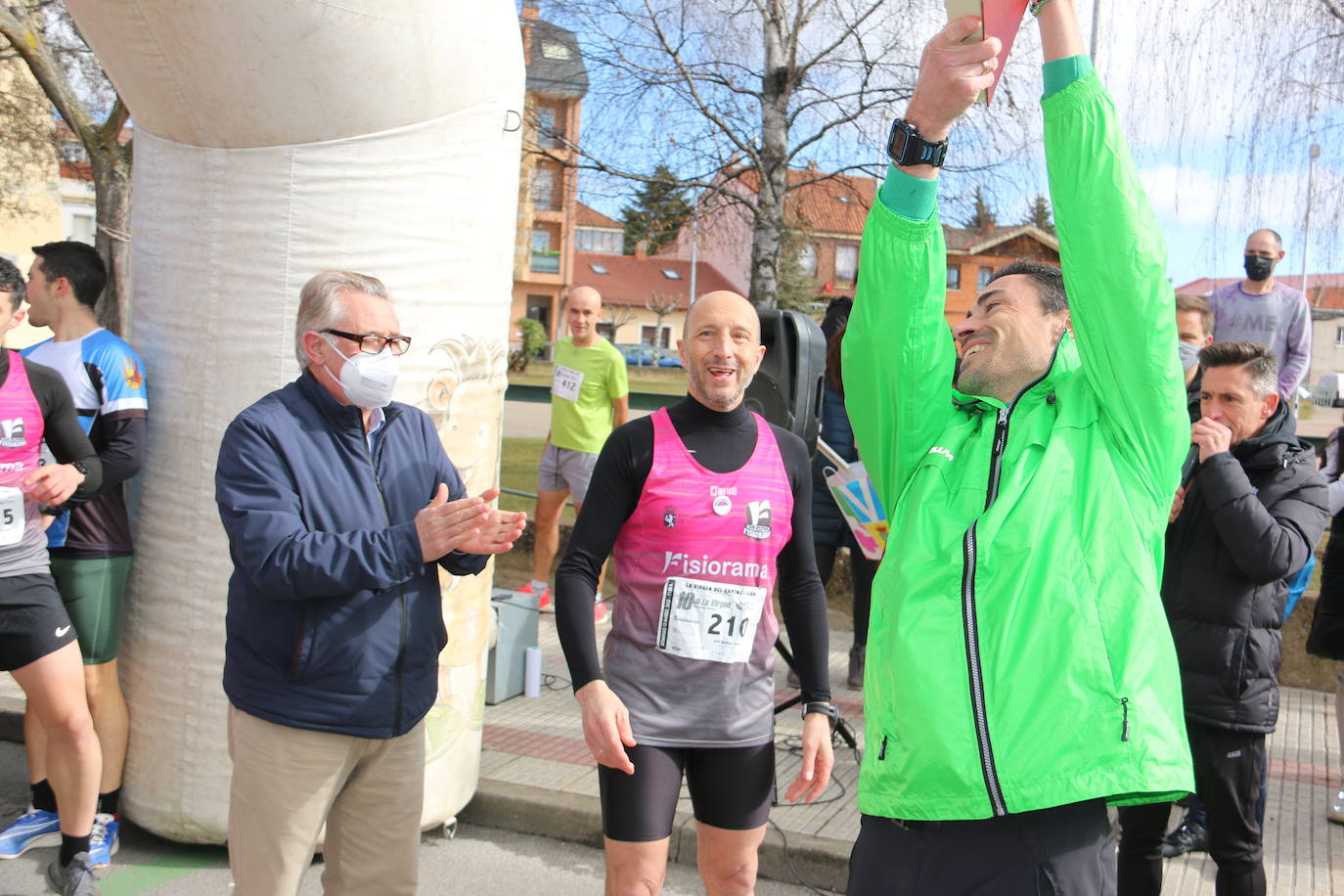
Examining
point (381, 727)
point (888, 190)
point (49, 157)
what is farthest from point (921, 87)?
point (49, 157)

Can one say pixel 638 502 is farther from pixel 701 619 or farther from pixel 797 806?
pixel 797 806

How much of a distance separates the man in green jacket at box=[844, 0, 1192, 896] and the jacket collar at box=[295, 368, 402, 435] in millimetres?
1383

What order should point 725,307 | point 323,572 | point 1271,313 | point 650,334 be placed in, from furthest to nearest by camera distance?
point 650,334
point 1271,313
point 725,307
point 323,572

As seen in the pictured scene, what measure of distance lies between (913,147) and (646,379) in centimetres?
3861

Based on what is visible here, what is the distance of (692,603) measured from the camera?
316 cm

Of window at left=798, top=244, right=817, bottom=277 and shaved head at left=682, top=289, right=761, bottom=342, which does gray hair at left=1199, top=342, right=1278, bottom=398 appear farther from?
window at left=798, top=244, right=817, bottom=277

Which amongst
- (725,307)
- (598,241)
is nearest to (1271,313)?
A: (725,307)

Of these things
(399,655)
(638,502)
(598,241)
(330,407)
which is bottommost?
(399,655)

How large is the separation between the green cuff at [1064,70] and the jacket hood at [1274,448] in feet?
6.80

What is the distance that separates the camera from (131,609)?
4410 mm

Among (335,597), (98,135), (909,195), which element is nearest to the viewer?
(909,195)

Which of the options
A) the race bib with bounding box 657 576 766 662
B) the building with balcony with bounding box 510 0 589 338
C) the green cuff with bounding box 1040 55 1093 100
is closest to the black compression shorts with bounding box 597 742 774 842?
the race bib with bounding box 657 576 766 662

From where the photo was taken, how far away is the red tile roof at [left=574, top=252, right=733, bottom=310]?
66.1 m

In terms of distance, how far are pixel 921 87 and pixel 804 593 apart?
5.70 feet
